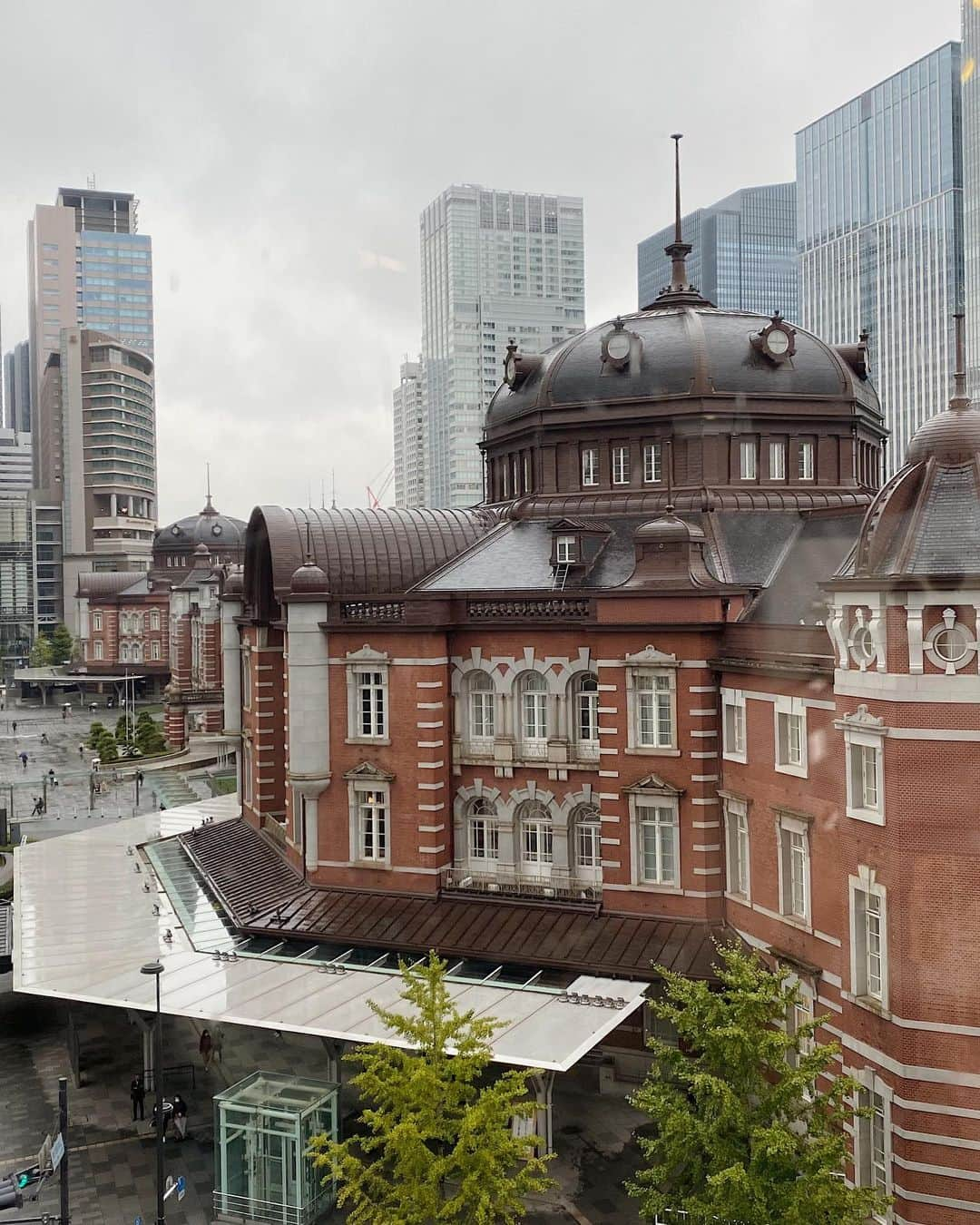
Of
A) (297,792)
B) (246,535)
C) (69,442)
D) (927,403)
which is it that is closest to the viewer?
(297,792)

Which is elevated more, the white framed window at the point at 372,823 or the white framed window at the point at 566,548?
the white framed window at the point at 566,548

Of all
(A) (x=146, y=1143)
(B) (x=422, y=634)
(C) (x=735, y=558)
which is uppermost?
(C) (x=735, y=558)

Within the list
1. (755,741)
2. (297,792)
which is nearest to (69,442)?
(297,792)

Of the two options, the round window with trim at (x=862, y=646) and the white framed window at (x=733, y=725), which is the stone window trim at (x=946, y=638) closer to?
the round window with trim at (x=862, y=646)

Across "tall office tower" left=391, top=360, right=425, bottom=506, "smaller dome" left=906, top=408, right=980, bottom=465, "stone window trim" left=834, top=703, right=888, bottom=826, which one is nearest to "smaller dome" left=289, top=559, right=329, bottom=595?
"stone window trim" left=834, top=703, right=888, bottom=826

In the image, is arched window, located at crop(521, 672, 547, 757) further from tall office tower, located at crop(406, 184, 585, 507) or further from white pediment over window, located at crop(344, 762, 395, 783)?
tall office tower, located at crop(406, 184, 585, 507)

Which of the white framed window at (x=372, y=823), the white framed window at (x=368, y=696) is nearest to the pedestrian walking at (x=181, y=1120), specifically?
the white framed window at (x=372, y=823)

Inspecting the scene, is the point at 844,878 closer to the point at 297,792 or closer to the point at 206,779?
the point at 297,792
